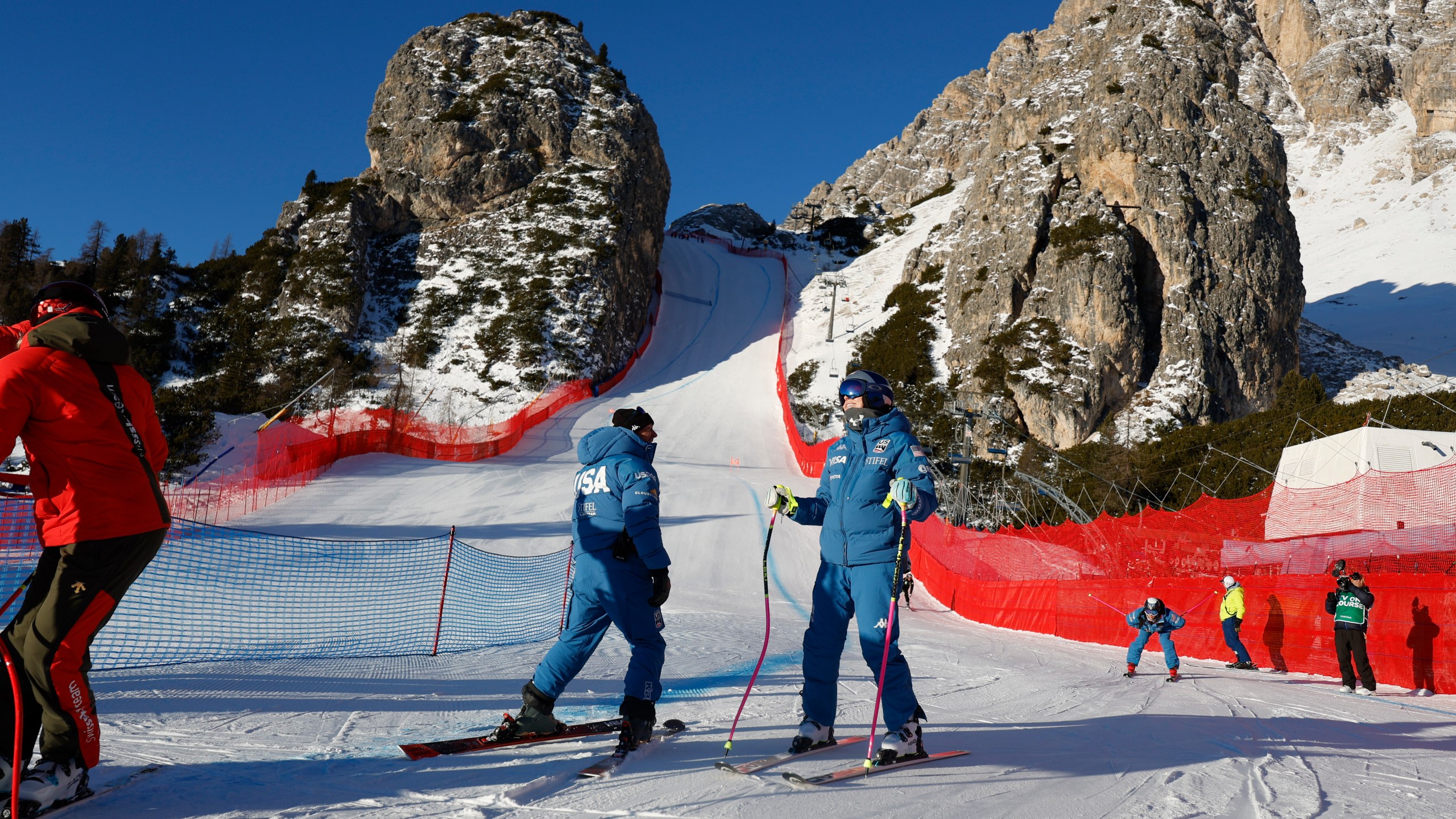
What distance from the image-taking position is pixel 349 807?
2.94 metres

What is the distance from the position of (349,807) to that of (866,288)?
5829 cm

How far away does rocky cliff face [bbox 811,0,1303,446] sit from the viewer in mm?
39688

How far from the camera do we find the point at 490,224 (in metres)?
51.0

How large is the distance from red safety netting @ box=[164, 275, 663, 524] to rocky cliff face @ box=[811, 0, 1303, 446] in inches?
866

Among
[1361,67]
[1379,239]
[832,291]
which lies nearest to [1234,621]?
[832,291]

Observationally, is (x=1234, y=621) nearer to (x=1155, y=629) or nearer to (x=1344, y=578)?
(x=1344, y=578)

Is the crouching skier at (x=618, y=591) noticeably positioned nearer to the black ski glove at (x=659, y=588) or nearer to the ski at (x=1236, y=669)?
the black ski glove at (x=659, y=588)

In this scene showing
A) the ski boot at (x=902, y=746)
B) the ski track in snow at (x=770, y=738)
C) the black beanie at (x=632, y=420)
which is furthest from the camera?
the black beanie at (x=632, y=420)

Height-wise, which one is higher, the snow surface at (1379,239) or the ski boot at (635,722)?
the snow surface at (1379,239)

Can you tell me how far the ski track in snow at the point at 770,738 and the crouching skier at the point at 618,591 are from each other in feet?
0.77

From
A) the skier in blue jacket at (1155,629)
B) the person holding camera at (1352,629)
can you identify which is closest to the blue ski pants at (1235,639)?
the person holding camera at (1352,629)

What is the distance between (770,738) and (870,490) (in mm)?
1515

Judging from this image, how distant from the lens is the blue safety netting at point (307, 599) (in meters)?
6.86

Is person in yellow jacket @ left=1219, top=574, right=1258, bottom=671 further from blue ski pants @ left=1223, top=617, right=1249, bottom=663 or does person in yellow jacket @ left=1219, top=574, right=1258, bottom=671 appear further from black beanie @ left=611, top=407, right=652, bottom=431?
black beanie @ left=611, top=407, right=652, bottom=431
